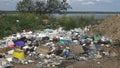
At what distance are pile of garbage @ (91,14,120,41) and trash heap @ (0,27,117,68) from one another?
1.16 feet

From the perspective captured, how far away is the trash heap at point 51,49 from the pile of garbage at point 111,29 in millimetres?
355

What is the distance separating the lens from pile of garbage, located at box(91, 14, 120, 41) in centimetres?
1309

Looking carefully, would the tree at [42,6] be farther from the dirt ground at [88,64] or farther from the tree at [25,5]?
the dirt ground at [88,64]

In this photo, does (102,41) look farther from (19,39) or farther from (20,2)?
(20,2)

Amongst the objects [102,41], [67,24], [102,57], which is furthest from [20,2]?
[102,57]

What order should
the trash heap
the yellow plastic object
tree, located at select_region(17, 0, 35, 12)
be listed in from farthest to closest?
tree, located at select_region(17, 0, 35, 12) < the yellow plastic object < the trash heap

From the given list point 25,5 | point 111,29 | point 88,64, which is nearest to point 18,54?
point 88,64

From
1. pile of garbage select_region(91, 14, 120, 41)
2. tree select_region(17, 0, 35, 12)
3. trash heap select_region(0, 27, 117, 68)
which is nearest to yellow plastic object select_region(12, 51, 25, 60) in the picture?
trash heap select_region(0, 27, 117, 68)

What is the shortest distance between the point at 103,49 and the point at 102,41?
0.89m

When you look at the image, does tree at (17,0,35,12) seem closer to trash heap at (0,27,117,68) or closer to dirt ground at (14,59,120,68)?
trash heap at (0,27,117,68)

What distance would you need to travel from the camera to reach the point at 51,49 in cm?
1130

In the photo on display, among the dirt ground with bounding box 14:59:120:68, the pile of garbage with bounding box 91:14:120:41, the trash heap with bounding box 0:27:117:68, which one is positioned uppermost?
the pile of garbage with bounding box 91:14:120:41

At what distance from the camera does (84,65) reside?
9719 millimetres

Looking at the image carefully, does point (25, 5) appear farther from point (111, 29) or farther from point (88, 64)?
point (88, 64)
